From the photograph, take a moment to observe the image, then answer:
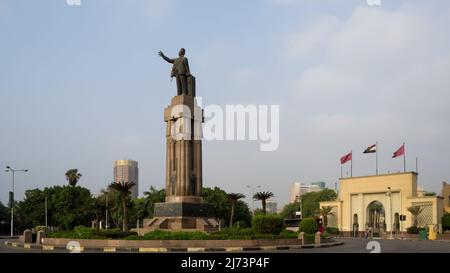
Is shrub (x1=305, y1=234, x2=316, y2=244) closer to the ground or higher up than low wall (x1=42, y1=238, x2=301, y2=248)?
closer to the ground

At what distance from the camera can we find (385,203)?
2511 inches

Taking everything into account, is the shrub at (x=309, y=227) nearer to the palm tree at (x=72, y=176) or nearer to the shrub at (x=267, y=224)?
the shrub at (x=267, y=224)

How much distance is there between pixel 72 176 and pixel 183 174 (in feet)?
183

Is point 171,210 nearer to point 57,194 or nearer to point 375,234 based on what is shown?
point 375,234

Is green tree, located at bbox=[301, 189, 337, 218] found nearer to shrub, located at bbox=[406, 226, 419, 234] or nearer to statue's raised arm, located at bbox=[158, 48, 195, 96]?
shrub, located at bbox=[406, 226, 419, 234]

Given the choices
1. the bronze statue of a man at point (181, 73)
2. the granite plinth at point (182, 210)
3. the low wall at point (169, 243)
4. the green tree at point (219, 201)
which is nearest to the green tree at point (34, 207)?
the green tree at point (219, 201)

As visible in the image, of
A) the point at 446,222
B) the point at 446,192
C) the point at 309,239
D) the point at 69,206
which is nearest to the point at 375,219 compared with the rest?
the point at 446,192

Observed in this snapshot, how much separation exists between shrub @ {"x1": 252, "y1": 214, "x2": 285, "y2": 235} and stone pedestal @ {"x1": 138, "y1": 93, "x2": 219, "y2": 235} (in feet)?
10.4

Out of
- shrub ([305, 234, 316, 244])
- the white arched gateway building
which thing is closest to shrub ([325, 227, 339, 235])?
the white arched gateway building

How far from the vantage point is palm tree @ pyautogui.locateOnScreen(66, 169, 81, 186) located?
85250mm

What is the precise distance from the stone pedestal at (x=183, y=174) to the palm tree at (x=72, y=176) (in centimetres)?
5324
